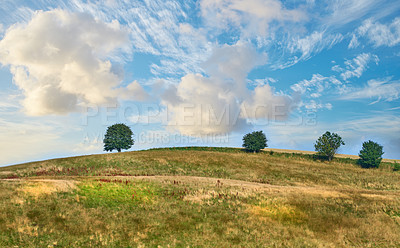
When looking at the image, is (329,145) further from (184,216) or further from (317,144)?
(184,216)

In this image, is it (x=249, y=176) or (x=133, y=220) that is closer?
(x=133, y=220)

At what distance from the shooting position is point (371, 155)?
76.1 meters

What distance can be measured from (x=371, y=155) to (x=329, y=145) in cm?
1187

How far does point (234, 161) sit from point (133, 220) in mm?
43334

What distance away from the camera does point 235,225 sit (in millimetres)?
17297

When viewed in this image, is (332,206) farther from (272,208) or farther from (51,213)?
(51,213)

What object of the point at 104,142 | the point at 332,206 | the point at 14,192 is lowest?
the point at 332,206

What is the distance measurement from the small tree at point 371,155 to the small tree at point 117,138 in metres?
79.1

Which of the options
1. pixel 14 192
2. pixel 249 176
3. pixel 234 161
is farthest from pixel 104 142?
pixel 14 192

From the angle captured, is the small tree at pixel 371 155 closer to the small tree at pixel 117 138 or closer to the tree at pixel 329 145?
the tree at pixel 329 145

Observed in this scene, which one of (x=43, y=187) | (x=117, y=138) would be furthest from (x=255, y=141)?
(x=43, y=187)

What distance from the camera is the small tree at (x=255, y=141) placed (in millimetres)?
94500

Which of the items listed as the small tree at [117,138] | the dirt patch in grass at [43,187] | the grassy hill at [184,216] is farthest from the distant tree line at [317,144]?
the dirt patch in grass at [43,187]

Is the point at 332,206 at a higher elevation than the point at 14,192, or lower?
lower
